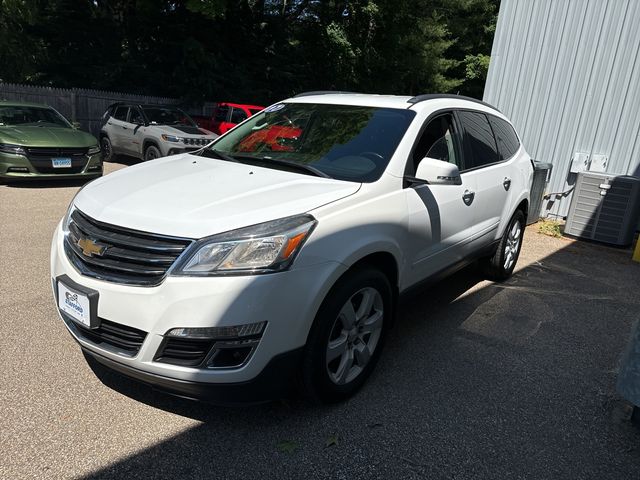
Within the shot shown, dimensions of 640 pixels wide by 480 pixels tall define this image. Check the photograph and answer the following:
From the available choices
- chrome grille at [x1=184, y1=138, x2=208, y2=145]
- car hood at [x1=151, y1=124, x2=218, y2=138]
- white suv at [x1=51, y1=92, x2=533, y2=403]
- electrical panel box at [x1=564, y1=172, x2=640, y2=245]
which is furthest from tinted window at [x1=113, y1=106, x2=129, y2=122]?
electrical panel box at [x1=564, y1=172, x2=640, y2=245]

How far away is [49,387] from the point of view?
2865 millimetres

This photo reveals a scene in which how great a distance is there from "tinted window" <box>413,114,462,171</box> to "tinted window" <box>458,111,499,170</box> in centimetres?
22

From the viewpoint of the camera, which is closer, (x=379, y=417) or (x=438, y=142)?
(x=379, y=417)

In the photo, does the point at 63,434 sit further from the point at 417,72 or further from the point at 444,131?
the point at 417,72

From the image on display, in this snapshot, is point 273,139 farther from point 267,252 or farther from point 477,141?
point 477,141

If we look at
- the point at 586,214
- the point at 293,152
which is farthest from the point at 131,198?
the point at 586,214

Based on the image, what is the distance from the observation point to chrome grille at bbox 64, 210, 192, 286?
7.54ft

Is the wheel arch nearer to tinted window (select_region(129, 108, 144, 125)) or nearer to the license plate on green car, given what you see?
the license plate on green car

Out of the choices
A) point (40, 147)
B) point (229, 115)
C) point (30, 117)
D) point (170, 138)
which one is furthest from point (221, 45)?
point (40, 147)

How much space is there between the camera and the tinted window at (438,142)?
3430 millimetres

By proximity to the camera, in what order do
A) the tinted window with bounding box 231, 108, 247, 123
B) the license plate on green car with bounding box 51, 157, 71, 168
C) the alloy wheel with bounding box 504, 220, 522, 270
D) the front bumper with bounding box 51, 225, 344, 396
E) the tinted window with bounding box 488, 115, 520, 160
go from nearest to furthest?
the front bumper with bounding box 51, 225, 344, 396
the tinted window with bounding box 488, 115, 520, 160
the alloy wheel with bounding box 504, 220, 522, 270
the license plate on green car with bounding box 51, 157, 71, 168
the tinted window with bounding box 231, 108, 247, 123

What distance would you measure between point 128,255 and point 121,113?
11.2 m

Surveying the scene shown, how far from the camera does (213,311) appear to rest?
7.26 feet

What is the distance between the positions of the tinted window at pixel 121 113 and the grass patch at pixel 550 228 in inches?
379
